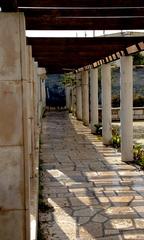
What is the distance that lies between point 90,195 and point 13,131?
4.46m

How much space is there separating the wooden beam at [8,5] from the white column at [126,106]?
7888 millimetres

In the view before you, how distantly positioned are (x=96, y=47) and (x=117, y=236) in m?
5.78

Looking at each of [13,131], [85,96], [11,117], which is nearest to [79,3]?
[11,117]

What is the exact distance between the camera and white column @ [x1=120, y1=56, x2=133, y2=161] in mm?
12617

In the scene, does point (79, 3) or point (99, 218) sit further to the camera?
point (99, 218)

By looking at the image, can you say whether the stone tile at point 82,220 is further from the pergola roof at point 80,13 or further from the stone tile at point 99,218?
the pergola roof at point 80,13

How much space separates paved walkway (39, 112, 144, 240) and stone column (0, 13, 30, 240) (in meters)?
1.67

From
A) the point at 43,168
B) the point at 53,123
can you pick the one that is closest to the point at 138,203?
the point at 43,168

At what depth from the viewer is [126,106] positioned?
12742 mm

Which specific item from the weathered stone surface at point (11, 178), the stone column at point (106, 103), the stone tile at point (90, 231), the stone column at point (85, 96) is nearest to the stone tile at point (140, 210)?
the stone tile at point (90, 231)

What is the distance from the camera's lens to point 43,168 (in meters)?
12.0

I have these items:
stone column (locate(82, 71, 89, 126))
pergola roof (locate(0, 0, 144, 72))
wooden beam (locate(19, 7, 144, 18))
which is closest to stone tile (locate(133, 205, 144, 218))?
pergola roof (locate(0, 0, 144, 72))

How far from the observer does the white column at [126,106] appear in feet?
41.4

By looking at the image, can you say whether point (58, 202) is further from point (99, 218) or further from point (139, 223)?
point (139, 223)
